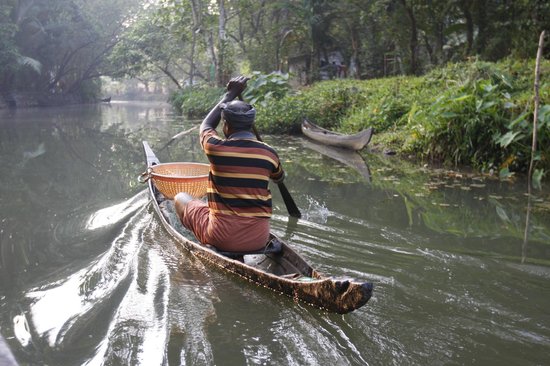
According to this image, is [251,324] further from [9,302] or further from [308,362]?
[9,302]

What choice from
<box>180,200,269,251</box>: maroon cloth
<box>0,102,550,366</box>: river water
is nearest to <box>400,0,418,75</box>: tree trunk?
<box>0,102,550,366</box>: river water

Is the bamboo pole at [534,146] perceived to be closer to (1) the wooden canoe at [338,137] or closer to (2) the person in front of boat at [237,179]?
(2) the person in front of boat at [237,179]

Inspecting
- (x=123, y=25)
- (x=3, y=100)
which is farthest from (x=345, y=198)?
(x=123, y=25)

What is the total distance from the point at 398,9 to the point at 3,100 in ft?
82.9

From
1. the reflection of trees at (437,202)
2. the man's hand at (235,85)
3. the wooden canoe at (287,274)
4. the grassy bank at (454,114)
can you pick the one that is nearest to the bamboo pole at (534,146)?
the reflection of trees at (437,202)

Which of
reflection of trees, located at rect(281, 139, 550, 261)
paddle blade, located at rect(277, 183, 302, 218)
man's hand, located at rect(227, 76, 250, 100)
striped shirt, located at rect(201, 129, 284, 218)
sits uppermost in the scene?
man's hand, located at rect(227, 76, 250, 100)

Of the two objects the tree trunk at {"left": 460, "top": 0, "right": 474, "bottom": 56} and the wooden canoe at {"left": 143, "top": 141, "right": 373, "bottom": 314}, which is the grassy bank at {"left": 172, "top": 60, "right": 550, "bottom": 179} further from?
the wooden canoe at {"left": 143, "top": 141, "right": 373, "bottom": 314}

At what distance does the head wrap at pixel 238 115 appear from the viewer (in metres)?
3.73

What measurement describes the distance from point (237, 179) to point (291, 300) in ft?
3.22

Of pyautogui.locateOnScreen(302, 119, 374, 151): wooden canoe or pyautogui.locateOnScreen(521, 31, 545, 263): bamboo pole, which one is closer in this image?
pyautogui.locateOnScreen(521, 31, 545, 263): bamboo pole

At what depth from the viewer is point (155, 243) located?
5117 millimetres

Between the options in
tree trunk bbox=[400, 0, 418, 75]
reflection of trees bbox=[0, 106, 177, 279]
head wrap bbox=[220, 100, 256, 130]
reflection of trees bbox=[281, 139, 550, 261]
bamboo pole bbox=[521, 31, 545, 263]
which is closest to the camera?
head wrap bbox=[220, 100, 256, 130]

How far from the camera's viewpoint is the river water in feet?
9.97

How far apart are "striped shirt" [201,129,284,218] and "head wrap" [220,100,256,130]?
112 millimetres
